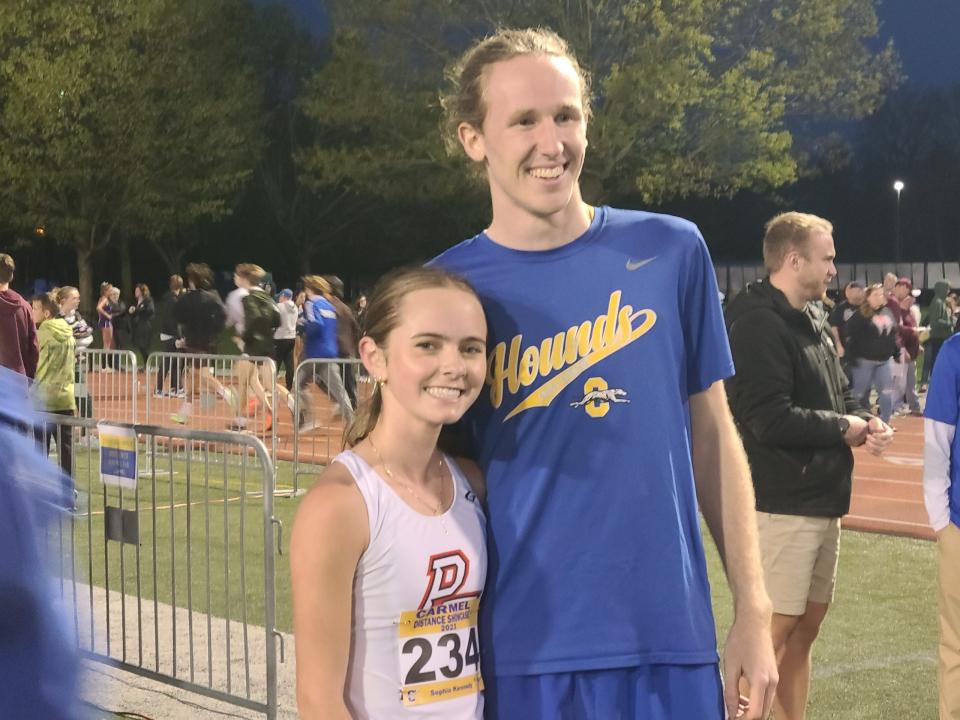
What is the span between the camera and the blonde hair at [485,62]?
2.41 m

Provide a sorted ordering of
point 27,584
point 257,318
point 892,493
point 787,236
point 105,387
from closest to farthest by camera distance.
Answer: point 27,584 < point 787,236 < point 892,493 < point 105,387 < point 257,318

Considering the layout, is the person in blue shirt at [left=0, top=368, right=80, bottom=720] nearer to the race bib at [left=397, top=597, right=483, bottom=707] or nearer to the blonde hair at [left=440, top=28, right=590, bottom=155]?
the race bib at [left=397, top=597, right=483, bottom=707]

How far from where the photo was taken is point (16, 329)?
9930 mm

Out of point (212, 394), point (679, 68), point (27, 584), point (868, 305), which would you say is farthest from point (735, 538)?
point (679, 68)

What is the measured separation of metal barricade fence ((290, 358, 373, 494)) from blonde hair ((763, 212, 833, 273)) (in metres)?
7.22

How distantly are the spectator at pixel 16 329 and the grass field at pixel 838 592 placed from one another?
4.69 ft

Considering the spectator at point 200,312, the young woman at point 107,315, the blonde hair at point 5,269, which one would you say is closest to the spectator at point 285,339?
the spectator at point 200,312

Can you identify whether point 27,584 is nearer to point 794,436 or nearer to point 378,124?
point 794,436

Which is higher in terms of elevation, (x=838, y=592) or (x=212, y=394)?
(x=212, y=394)

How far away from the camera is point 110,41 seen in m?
35.8

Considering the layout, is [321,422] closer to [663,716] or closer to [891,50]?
[663,716]

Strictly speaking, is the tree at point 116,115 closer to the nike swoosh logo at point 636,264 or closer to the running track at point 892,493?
the running track at point 892,493

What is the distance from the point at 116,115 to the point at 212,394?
82.8 ft

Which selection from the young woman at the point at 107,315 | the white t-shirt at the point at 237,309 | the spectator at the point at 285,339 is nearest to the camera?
the white t-shirt at the point at 237,309
